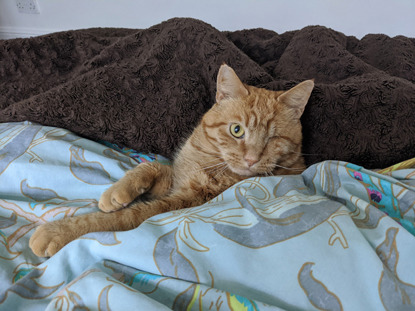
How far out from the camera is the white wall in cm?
270

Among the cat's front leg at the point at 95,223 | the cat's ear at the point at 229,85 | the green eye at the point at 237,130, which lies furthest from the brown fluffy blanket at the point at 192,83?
the cat's front leg at the point at 95,223

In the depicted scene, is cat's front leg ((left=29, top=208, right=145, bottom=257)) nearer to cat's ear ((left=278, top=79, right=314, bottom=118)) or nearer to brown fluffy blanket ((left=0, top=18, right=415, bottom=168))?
brown fluffy blanket ((left=0, top=18, right=415, bottom=168))

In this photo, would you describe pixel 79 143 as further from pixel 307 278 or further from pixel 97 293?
pixel 307 278

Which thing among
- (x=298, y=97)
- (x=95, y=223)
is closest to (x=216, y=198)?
(x=95, y=223)

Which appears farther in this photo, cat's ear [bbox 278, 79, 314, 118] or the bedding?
cat's ear [bbox 278, 79, 314, 118]

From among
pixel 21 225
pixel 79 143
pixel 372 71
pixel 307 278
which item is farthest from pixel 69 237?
pixel 372 71

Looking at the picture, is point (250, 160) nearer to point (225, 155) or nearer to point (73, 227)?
point (225, 155)

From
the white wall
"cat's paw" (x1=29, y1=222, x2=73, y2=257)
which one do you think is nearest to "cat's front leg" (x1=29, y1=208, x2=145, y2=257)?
"cat's paw" (x1=29, y1=222, x2=73, y2=257)

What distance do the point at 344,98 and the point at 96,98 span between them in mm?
1216

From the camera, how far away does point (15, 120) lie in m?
1.51

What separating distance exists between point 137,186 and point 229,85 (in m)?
0.59

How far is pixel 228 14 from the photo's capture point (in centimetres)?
300

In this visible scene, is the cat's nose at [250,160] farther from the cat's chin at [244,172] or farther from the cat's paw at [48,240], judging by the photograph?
the cat's paw at [48,240]

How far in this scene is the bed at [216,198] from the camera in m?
0.70
